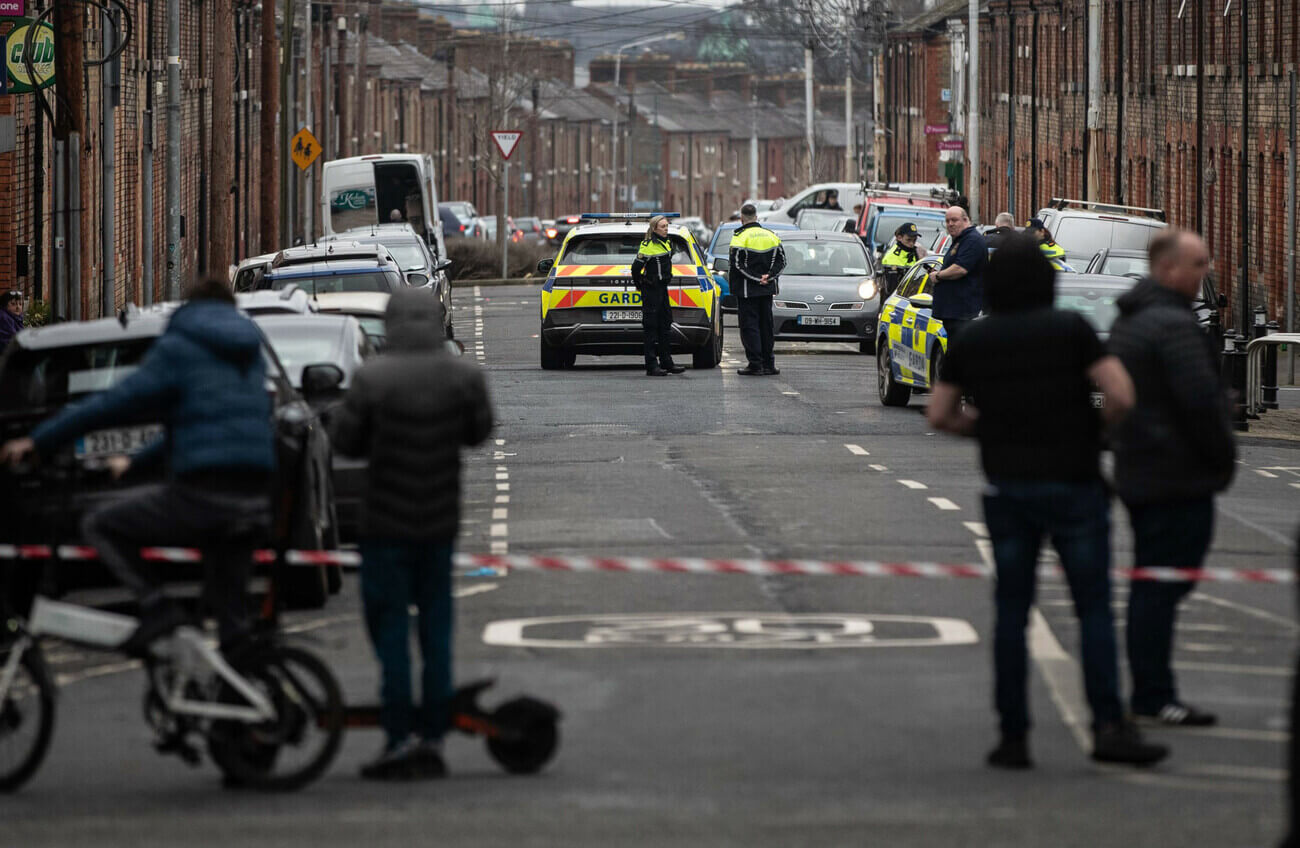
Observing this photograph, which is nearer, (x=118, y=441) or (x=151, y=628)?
(x=151, y=628)

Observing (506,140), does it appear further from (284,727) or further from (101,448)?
(284,727)

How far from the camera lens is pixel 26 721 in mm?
7680

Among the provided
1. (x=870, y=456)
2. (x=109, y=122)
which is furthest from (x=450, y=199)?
(x=870, y=456)

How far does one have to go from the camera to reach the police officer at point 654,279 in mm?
25250

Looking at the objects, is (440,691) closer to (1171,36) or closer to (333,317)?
(333,317)

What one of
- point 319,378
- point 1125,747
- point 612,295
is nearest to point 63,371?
point 319,378

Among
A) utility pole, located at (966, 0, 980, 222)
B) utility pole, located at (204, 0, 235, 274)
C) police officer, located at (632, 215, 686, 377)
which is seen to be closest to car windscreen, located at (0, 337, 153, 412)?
A: police officer, located at (632, 215, 686, 377)

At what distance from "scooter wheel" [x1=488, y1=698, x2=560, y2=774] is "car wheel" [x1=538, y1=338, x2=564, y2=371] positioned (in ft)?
65.9

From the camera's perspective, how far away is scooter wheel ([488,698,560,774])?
772 cm

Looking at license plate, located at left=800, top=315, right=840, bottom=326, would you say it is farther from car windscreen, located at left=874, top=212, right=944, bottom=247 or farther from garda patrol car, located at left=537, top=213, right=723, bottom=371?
car windscreen, located at left=874, top=212, right=944, bottom=247

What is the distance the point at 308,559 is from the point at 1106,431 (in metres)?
3.46

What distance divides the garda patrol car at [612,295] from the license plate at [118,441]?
1547 cm

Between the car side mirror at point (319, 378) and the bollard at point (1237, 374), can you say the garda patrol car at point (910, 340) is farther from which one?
the car side mirror at point (319, 378)

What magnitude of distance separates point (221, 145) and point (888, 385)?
1425 cm
